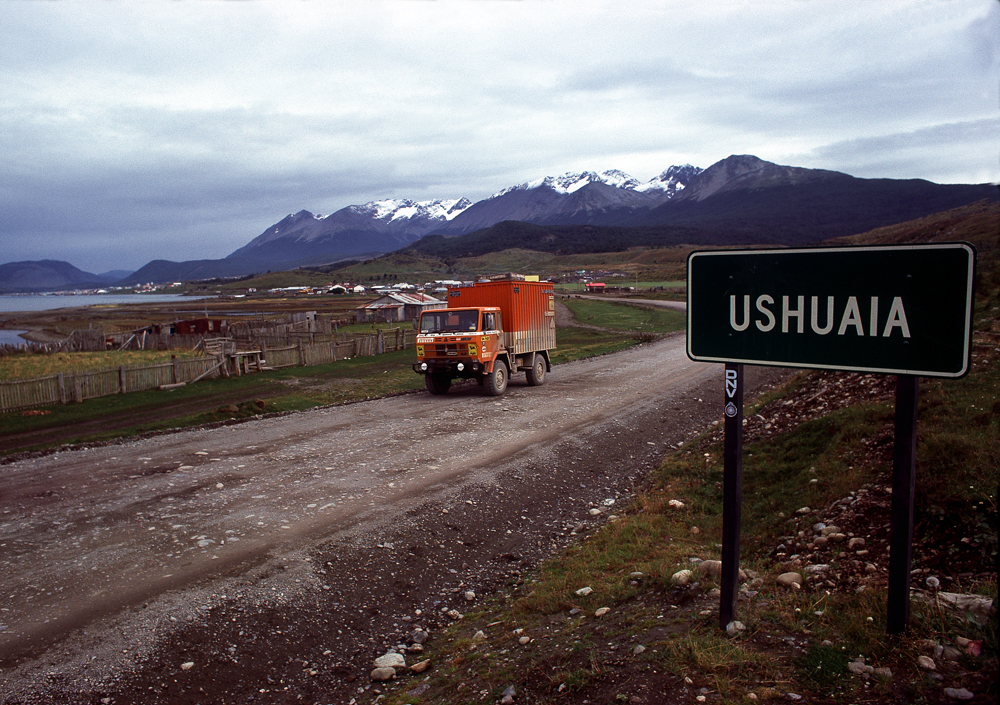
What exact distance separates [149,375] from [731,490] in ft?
77.0

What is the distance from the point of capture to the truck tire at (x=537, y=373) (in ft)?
70.1

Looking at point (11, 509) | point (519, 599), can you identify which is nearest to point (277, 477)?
point (11, 509)

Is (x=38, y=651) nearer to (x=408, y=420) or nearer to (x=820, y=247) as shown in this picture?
(x=820, y=247)

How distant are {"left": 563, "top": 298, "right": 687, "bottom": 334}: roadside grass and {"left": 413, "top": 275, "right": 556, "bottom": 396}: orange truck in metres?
22.8

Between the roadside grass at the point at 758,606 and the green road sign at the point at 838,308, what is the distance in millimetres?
1535

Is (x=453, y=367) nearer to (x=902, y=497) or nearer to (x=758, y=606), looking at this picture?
(x=758, y=606)

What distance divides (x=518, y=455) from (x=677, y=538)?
4893 millimetres

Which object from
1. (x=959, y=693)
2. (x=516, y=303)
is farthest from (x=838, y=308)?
(x=516, y=303)

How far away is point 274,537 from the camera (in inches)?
306

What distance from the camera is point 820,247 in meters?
3.54

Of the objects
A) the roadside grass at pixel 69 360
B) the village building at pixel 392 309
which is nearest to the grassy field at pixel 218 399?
the roadside grass at pixel 69 360

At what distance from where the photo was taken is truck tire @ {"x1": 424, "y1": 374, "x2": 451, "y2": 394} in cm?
1952

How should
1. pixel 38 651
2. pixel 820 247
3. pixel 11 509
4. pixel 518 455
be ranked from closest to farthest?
pixel 820 247, pixel 38 651, pixel 11 509, pixel 518 455

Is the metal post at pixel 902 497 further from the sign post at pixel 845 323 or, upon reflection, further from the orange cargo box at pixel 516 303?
the orange cargo box at pixel 516 303
